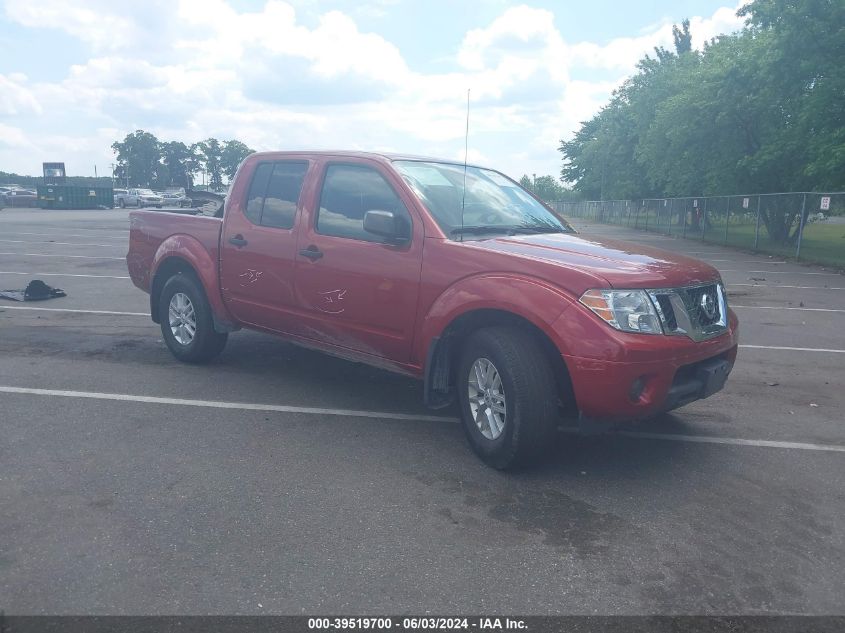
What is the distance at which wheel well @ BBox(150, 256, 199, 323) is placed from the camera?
7129mm

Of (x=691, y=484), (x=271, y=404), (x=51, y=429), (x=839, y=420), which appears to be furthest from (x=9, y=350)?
(x=839, y=420)

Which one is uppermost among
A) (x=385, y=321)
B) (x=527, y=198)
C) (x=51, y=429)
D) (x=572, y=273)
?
(x=527, y=198)

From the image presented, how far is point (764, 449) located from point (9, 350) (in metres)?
7.09

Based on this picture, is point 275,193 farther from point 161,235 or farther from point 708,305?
point 708,305

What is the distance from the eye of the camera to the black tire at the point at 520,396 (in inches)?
171

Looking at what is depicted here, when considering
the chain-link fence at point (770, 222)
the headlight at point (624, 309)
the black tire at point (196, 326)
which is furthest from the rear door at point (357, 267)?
the chain-link fence at point (770, 222)

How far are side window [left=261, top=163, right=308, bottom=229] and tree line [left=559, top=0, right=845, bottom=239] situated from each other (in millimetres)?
17604

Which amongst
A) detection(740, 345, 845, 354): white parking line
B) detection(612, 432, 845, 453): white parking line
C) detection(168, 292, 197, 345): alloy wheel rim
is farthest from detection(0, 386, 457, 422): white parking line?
detection(740, 345, 845, 354): white parking line

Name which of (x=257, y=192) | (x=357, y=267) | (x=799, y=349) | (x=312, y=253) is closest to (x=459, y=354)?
(x=357, y=267)

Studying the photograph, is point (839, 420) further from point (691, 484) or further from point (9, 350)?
point (9, 350)

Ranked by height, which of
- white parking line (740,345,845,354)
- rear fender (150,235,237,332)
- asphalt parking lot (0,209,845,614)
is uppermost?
rear fender (150,235,237,332)

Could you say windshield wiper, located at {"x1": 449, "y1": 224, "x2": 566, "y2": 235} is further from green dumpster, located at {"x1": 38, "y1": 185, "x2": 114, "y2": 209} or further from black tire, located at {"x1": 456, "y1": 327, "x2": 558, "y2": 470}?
green dumpster, located at {"x1": 38, "y1": 185, "x2": 114, "y2": 209}

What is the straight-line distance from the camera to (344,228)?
5.63 m

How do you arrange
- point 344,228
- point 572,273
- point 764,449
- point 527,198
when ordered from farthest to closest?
point 527,198 < point 344,228 < point 764,449 < point 572,273
